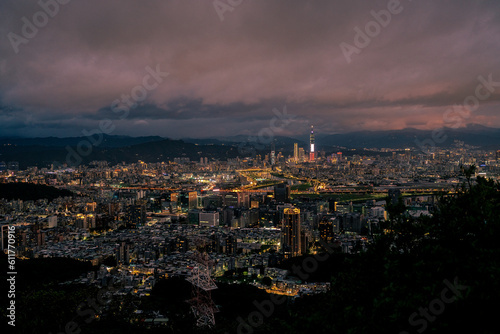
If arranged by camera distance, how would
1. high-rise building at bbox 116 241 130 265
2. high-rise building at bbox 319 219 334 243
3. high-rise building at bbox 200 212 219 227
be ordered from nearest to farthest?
high-rise building at bbox 116 241 130 265 < high-rise building at bbox 319 219 334 243 < high-rise building at bbox 200 212 219 227

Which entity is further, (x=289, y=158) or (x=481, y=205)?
(x=289, y=158)

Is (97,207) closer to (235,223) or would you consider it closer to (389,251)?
(235,223)

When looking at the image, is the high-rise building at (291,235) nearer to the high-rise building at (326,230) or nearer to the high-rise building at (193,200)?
the high-rise building at (326,230)

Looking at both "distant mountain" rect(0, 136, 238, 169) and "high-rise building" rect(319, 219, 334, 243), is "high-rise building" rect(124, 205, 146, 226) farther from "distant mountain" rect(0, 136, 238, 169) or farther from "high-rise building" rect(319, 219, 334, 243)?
"distant mountain" rect(0, 136, 238, 169)

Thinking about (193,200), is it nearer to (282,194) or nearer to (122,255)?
(282,194)

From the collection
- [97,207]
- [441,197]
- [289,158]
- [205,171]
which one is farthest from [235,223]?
[289,158]

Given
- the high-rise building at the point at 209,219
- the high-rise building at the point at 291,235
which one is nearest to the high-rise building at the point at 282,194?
the high-rise building at the point at 209,219

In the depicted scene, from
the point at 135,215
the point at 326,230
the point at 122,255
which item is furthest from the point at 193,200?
the point at 122,255

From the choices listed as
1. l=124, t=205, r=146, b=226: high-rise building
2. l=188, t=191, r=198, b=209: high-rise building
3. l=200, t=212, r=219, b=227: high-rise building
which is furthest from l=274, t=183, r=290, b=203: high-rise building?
l=124, t=205, r=146, b=226: high-rise building
